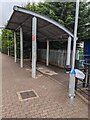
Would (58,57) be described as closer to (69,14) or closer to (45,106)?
(69,14)

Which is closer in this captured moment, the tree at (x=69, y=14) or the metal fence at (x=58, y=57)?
the tree at (x=69, y=14)

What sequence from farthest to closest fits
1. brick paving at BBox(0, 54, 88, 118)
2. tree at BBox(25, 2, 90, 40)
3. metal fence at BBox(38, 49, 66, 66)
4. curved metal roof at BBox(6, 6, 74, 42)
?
metal fence at BBox(38, 49, 66, 66), tree at BBox(25, 2, 90, 40), curved metal roof at BBox(6, 6, 74, 42), brick paving at BBox(0, 54, 88, 118)

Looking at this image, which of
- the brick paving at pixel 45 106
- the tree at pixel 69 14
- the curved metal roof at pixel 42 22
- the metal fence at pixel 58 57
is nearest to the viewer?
the brick paving at pixel 45 106

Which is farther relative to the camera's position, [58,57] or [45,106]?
[58,57]

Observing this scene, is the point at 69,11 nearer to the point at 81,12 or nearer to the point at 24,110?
the point at 81,12

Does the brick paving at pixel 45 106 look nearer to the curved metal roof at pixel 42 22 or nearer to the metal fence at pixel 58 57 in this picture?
the curved metal roof at pixel 42 22

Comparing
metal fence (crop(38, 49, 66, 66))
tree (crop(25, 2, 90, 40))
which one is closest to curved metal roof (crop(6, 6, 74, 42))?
tree (crop(25, 2, 90, 40))

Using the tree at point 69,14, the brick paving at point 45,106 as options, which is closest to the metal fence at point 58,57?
the tree at point 69,14

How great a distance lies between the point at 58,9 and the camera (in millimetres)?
10734

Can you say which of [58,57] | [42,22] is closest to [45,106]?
[42,22]

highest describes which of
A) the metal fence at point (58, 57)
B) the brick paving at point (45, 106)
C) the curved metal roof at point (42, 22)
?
the curved metal roof at point (42, 22)

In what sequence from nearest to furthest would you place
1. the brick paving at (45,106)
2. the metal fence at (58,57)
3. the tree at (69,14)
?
the brick paving at (45,106) < the tree at (69,14) < the metal fence at (58,57)

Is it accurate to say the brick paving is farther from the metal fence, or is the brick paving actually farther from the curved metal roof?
the metal fence

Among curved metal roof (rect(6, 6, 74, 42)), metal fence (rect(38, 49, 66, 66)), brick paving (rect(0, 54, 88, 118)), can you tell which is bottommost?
brick paving (rect(0, 54, 88, 118))
